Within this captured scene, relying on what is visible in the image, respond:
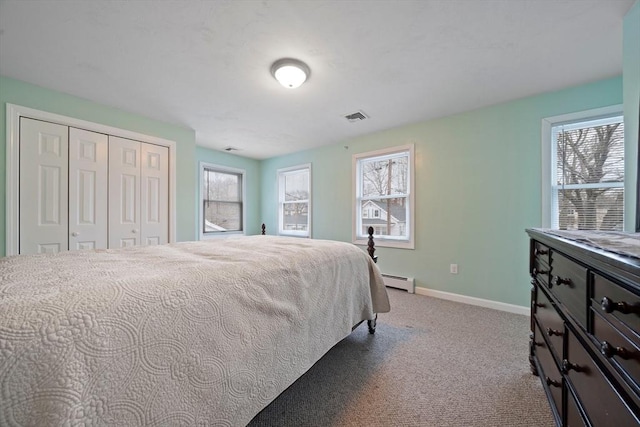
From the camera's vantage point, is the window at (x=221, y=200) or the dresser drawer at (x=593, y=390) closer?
the dresser drawer at (x=593, y=390)

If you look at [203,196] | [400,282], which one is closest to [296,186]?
[203,196]

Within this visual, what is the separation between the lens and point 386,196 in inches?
149

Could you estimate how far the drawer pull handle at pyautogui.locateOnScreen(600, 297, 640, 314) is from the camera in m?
0.56

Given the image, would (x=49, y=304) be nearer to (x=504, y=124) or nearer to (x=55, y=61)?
(x=55, y=61)

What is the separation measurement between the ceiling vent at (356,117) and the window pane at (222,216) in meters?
3.06

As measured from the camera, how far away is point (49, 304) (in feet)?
2.19

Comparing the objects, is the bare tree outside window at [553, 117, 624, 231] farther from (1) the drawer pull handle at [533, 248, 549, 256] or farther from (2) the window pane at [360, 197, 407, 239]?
(2) the window pane at [360, 197, 407, 239]

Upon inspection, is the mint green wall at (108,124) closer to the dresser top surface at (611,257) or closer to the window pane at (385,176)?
the window pane at (385,176)

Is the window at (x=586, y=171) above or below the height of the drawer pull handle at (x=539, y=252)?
above

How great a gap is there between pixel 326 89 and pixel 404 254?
2.44 m

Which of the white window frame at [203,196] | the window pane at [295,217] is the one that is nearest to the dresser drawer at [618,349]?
the window pane at [295,217]

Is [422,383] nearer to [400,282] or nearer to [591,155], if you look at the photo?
[400,282]

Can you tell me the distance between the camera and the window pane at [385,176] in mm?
3656

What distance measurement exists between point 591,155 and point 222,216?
17.5 ft
